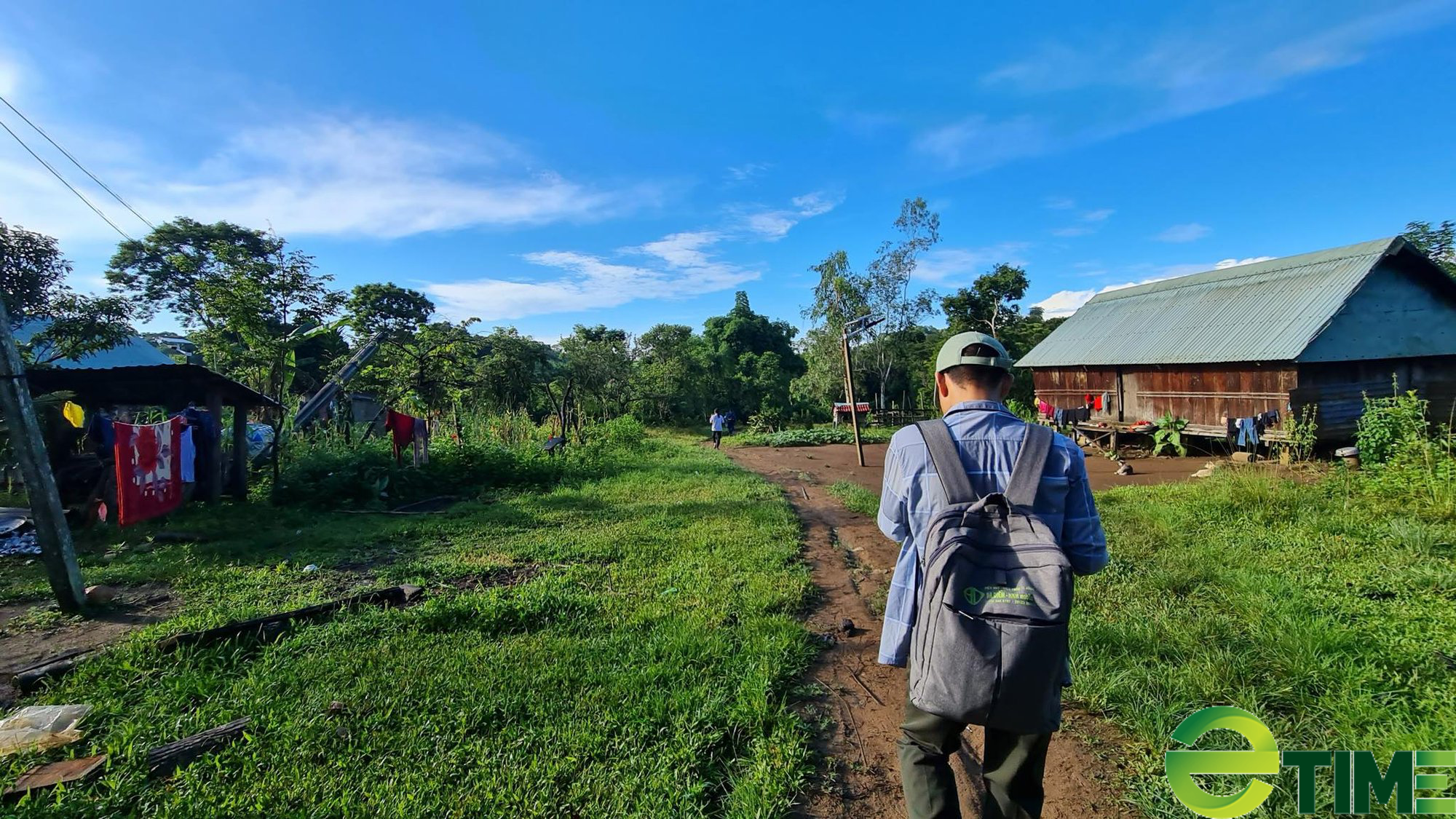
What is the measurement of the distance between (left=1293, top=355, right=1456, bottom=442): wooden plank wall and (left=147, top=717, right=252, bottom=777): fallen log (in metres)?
17.6

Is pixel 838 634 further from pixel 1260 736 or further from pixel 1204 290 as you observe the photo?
pixel 1204 290

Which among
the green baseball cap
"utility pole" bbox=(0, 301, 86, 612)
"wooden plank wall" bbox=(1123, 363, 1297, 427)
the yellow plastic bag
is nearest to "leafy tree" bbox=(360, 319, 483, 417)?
"utility pole" bbox=(0, 301, 86, 612)

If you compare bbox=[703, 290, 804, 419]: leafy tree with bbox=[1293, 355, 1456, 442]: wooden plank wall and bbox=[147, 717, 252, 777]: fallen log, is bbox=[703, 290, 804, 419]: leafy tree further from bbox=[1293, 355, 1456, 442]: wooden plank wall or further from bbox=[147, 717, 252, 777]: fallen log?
bbox=[147, 717, 252, 777]: fallen log

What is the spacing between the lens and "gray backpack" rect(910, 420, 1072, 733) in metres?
1.58

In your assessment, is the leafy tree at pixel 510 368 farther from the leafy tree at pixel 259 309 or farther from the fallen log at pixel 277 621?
the fallen log at pixel 277 621

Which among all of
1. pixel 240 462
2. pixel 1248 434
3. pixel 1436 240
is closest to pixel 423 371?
pixel 240 462

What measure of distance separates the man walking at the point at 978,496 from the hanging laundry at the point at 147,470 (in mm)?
9156

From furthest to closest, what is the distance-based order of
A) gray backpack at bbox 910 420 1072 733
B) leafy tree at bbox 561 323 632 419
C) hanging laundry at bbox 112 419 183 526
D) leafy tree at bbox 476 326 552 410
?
leafy tree at bbox 561 323 632 419 → leafy tree at bbox 476 326 552 410 → hanging laundry at bbox 112 419 183 526 → gray backpack at bbox 910 420 1072 733

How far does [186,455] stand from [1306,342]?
20.2 m

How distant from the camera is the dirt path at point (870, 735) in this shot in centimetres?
256

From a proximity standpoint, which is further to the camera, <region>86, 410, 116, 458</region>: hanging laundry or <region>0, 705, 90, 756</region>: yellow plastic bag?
<region>86, 410, 116, 458</region>: hanging laundry

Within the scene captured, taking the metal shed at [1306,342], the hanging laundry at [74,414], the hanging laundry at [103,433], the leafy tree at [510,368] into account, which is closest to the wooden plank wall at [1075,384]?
the metal shed at [1306,342]

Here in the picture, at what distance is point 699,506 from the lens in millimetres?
8516

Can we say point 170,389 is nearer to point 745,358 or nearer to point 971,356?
point 971,356
